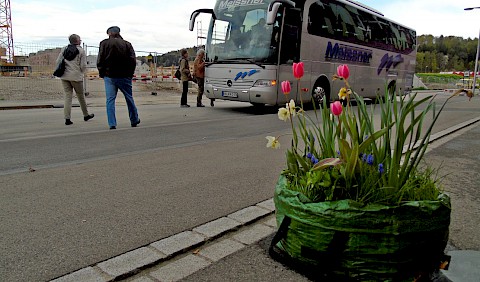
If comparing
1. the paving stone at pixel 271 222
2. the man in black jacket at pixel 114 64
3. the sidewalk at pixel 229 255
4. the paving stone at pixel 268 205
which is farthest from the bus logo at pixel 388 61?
the paving stone at pixel 271 222

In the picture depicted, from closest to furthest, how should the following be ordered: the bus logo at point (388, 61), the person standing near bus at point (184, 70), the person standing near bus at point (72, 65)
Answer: the person standing near bus at point (72, 65) < the person standing near bus at point (184, 70) < the bus logo at point (388, 61)

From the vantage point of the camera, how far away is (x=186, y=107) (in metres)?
13.6

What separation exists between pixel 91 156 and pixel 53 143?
1308mm

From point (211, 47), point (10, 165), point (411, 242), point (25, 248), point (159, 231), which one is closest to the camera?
point (411, 242)

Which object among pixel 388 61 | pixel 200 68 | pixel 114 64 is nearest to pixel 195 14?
pixel 200 68

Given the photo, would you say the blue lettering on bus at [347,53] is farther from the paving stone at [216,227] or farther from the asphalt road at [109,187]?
the paving stone at [216,227]

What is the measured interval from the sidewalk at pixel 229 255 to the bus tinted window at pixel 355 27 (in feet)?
32.2

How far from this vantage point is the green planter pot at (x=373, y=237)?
219 centimetres

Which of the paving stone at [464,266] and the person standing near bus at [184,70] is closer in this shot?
the paving stone at [464,266]

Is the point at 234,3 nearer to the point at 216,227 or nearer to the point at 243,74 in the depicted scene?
the point at 243,74

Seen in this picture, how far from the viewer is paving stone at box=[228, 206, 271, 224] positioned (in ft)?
10.8

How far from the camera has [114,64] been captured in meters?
7.84

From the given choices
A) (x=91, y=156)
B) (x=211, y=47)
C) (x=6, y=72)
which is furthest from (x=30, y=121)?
(x=6, y=72)

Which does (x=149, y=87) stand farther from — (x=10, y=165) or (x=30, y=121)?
(x=10, y=165)
